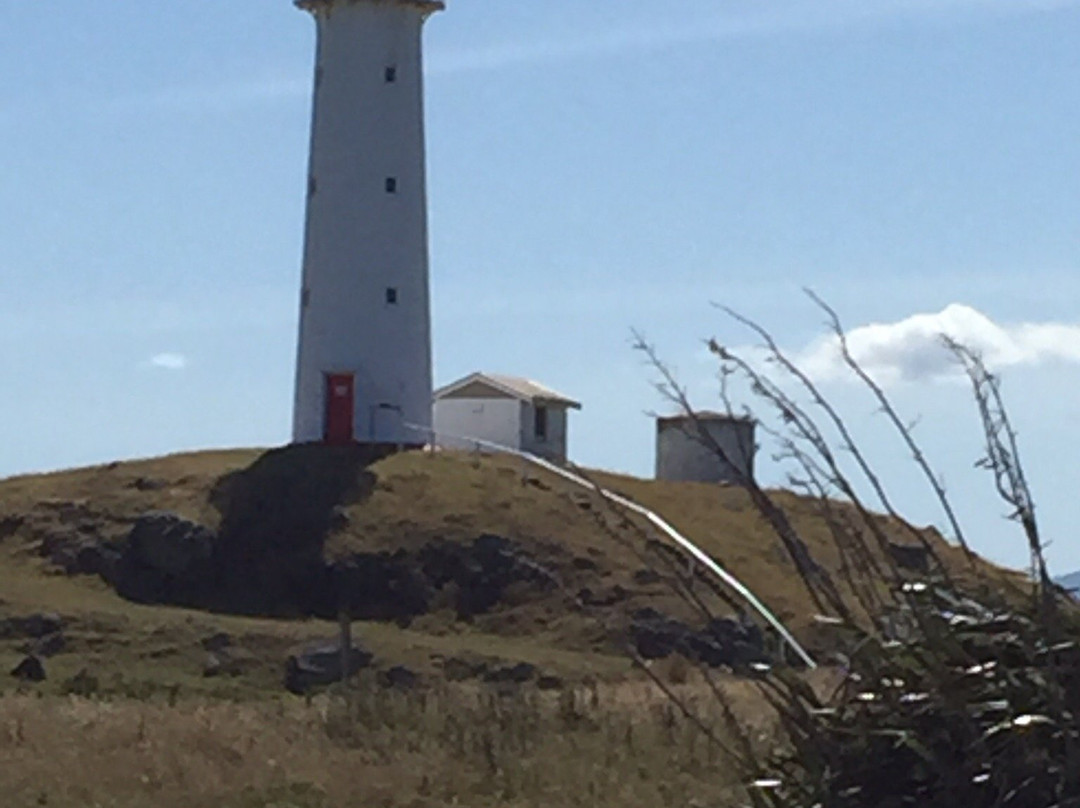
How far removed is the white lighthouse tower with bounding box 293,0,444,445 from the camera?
56.8 meters

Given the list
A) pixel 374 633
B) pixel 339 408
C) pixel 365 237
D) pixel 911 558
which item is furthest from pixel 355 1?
pixel 911 558

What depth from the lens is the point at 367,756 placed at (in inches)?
745

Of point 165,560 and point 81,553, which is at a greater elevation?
point 81,553

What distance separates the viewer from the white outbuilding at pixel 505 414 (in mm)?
62375

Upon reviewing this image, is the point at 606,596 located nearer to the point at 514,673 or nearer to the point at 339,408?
the point at 514,673

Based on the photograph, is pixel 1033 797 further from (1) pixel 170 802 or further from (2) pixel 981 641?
(1) pixel 170 802

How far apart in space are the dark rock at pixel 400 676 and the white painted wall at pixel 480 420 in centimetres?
1979

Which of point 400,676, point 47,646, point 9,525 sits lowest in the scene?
point 400,676

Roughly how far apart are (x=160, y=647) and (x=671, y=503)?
53.3ft

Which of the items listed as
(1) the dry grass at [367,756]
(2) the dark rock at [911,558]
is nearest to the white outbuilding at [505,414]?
(1) the dry grass at [367,756]

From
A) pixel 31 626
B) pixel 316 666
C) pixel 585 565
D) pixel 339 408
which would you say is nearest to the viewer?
pixel 316 666

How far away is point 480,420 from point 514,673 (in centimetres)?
2172

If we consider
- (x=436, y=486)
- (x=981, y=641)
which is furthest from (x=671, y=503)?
(x=981, y=641)

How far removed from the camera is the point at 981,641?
33.5 feet
